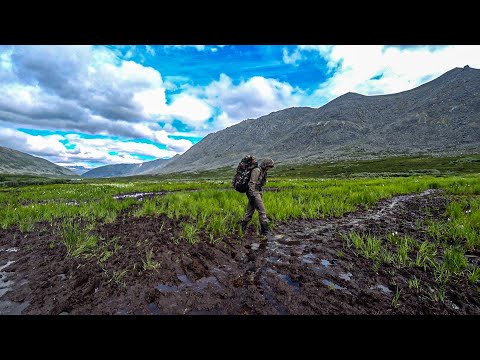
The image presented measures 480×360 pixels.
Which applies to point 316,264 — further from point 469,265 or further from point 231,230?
point 231,230

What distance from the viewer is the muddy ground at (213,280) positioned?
3.62m

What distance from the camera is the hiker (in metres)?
8.01

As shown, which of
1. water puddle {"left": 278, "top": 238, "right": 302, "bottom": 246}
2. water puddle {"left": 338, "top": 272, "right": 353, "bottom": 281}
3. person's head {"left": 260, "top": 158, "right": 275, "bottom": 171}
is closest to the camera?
water puddle {"left": 338, "top": 272, "right": 353, "bottom": 281}

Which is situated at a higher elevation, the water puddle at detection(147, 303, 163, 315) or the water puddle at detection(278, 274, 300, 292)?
the water puddle at detection(147, 303, 163, 315)

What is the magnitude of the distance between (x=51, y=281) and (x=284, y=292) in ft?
14.4

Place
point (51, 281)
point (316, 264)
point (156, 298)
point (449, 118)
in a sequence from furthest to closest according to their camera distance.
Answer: point (449, 118) → point (316, 264) → point (51, 281) → point (156, 298)

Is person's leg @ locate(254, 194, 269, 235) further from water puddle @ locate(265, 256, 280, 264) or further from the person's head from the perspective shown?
water puddle @ locate(265, 256, 280, 264)

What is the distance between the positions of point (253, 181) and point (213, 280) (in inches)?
165

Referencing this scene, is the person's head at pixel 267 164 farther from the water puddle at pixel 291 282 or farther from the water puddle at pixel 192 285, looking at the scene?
the water puddle at pixel 192 285

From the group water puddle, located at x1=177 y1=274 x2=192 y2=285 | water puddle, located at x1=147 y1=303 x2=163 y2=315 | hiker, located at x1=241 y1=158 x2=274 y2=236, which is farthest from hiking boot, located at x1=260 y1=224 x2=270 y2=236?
water puddle, located at x1=147 y1=303 x2=163 y2=315

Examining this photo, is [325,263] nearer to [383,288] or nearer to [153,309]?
[383,288]
